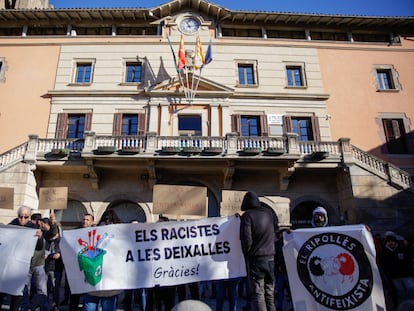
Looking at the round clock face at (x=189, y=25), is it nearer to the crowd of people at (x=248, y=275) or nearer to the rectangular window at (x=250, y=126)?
the rectangular window at (x=250, y=126)

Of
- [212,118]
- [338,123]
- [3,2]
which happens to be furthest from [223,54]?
[3,2]

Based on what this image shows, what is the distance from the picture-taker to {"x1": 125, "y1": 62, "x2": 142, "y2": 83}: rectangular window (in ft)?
54.7

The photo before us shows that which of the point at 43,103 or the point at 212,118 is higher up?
the point at 43,103

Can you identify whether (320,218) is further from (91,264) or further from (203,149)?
(203,149)

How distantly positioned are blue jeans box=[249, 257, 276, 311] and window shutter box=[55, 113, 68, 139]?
1377cm

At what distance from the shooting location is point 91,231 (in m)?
4.81

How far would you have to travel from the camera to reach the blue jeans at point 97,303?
4105 millimetres

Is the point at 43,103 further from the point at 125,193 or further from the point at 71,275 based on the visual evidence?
the point at 71,275

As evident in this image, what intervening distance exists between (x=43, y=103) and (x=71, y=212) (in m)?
6.41

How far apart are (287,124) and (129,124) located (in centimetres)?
850

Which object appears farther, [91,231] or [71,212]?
[71,212]

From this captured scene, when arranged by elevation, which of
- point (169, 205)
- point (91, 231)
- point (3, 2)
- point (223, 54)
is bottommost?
point (91, 231)

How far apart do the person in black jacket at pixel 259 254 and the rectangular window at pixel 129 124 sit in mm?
12045

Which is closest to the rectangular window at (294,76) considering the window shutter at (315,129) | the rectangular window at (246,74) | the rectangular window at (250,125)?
the rectangular window at (246,74)
